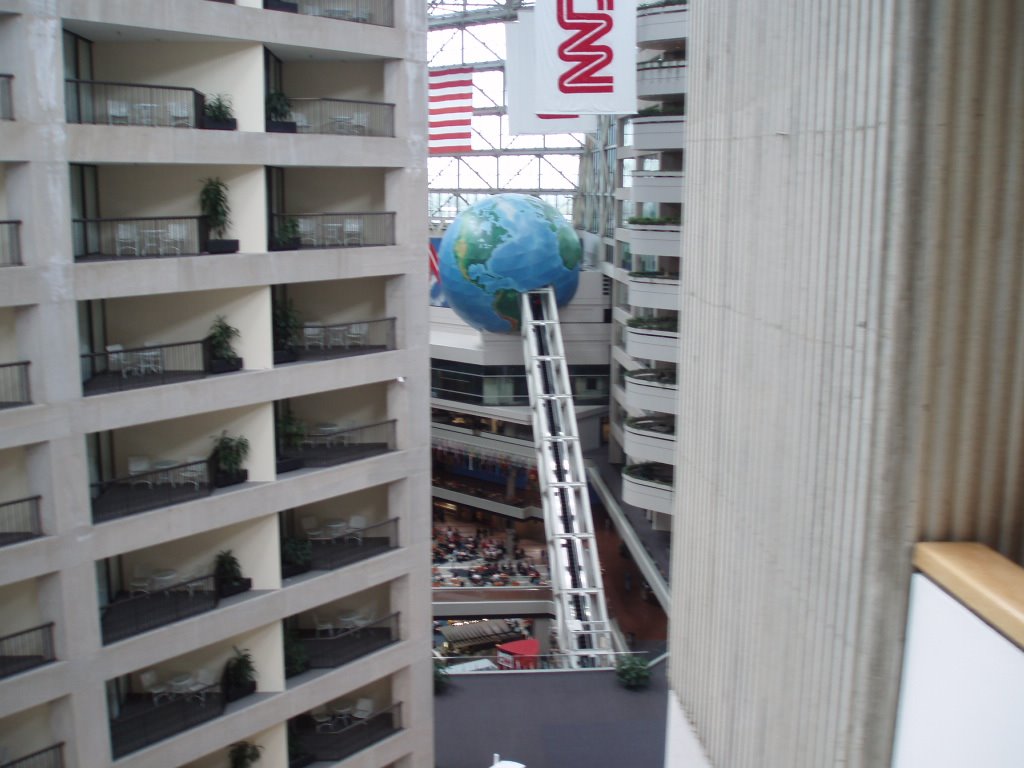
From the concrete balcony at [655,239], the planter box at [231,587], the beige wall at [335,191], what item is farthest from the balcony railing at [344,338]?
the concrete balcony at [655,239]

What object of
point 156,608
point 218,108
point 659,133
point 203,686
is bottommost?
point 203,686

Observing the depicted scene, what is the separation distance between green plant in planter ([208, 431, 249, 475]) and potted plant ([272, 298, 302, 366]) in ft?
3.92

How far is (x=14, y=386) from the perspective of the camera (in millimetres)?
11875

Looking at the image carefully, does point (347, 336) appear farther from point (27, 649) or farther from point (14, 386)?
point (27, 649)

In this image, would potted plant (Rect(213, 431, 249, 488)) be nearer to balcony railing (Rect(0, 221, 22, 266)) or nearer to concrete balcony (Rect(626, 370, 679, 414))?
balcony railing (Rect(0, 221, 22, 266))

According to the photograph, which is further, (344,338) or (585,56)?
(585,56)

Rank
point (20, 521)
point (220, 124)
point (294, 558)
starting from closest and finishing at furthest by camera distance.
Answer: point (20, 521) < point (220, 124) < point (294, 558)

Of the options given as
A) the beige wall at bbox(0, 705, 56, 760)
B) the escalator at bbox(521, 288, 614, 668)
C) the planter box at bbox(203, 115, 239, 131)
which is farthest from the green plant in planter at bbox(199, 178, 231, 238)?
the escalator at bbox(521, 288, 614, 668)

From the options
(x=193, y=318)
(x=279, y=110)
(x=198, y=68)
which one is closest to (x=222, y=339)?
Result: (x=193, y=318)

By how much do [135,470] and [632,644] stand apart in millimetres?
17223

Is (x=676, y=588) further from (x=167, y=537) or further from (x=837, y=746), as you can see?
(x=167, y=537)

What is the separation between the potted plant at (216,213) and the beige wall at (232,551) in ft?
12.3

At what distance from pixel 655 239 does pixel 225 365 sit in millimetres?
17503

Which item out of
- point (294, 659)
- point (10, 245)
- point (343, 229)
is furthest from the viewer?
point (343, 229)
